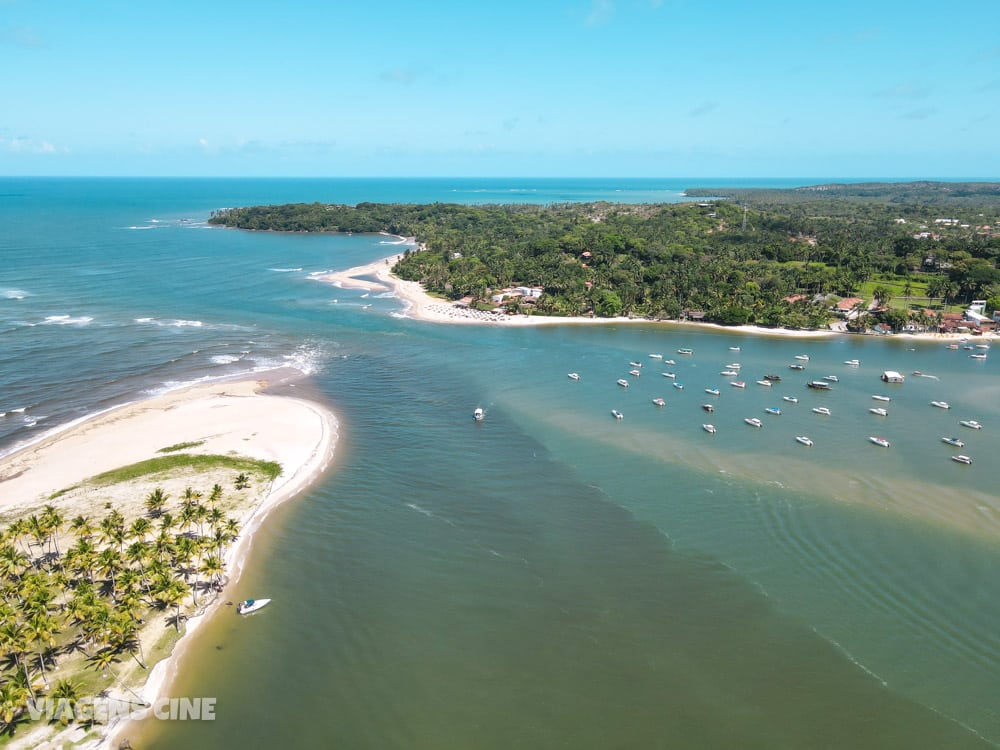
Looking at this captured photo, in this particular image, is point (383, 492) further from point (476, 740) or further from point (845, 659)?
point (845, 659)

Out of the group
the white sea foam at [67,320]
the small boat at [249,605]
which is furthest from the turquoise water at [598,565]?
the white sea foam at [67,320]

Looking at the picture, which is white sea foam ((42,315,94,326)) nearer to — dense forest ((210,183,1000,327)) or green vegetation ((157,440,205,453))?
green vegetation ((157,440,205,453))

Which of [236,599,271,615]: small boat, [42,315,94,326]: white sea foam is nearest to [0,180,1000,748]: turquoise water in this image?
[236,599,271,615]: small boat

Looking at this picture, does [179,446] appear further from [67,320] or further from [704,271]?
[704,271]

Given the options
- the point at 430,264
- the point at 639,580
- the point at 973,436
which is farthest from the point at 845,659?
the point at 430,264

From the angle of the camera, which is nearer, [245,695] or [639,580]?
[245,695]

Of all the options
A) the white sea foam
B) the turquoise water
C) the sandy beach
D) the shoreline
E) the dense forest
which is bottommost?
the turquoise water
